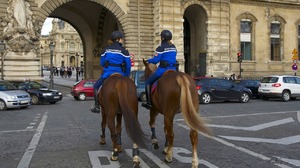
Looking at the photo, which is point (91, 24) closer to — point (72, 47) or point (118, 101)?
point (118, 101)

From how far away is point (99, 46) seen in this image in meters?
43.9

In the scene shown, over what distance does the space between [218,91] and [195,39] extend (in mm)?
17609

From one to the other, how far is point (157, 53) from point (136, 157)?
2.40 m

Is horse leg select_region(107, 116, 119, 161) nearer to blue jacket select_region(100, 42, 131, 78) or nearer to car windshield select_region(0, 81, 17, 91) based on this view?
blue jacket select_region(100, 42, 131, 78)

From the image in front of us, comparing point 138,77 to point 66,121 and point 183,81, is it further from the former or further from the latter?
point 183,81

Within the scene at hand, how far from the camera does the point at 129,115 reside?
23.4ft

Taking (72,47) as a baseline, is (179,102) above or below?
below

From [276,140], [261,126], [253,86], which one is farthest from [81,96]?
[276,140]

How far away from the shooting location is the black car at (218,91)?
2188 centimetres

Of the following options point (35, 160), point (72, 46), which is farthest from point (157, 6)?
point (72, 46)

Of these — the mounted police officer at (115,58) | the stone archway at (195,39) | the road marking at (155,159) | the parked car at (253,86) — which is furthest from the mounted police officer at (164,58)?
the stone archway at (195,39)

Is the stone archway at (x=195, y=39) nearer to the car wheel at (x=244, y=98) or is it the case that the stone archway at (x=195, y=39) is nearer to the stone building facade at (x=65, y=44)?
the car wheel at (x=244, y=98)

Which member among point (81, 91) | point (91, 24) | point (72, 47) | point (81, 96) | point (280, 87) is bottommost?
point (81, 96)

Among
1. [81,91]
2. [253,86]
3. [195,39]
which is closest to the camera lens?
[81,91]
